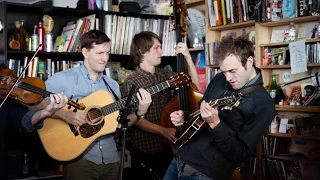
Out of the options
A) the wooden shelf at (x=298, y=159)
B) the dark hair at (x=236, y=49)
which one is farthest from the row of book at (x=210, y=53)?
the dark hair at (x=236, y=49)

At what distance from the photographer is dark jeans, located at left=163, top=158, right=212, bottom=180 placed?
2385mm

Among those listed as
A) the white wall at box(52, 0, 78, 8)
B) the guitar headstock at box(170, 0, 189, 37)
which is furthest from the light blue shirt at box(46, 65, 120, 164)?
the white wall at box(52, 0, 78, 8)

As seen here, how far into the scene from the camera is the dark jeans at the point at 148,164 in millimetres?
3285

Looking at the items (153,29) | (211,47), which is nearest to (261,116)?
(211,47)

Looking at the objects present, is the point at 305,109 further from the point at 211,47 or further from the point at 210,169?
the point at 210,169

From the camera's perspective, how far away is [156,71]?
3438mm

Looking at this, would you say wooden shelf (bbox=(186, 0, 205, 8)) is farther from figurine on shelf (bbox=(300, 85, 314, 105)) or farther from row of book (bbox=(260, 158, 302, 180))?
row of book (bbox=(260, 158, 302, 180))

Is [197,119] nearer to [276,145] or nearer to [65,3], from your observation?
[276,145]

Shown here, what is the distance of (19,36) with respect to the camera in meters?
4.07

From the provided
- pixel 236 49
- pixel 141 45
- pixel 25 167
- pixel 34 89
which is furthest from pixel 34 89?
pixel 25 167

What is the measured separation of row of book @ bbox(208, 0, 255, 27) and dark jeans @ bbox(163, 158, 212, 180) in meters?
1.98

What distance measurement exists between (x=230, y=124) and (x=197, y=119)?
0.17 meters

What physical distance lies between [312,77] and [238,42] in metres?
1.60

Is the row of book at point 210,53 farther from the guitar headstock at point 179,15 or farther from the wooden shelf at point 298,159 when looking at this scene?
the guitar headstock at point 179,15
